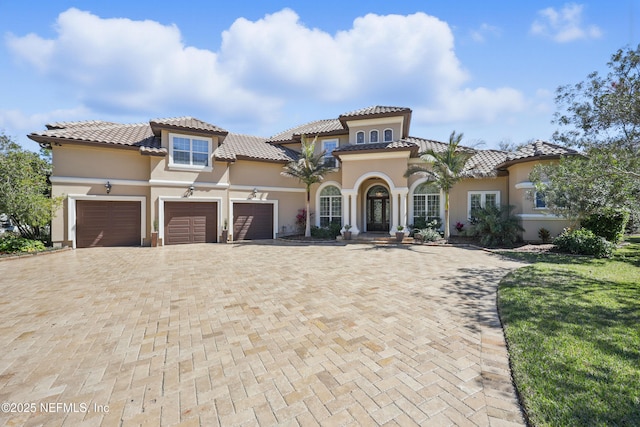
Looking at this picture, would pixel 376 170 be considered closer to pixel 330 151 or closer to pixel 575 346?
pixel 330 151

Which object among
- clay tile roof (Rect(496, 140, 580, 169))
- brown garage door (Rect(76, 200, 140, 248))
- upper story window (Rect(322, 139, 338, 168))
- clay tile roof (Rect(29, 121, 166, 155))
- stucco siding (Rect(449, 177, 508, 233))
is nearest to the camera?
clay tile roof (Rect(29, 121, 166, 155))

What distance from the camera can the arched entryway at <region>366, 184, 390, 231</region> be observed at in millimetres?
19859

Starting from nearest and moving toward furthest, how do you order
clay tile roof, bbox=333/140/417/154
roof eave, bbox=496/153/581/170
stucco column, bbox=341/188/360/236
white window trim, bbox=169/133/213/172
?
1. roof eave, bbox=496/153/581/170
2. white window trim, bbox=169/133/213/172
3. clay tile roof, bbox=333/140/417/154
4. stucco column, bbox=341/188/360/236

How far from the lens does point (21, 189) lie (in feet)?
39.1

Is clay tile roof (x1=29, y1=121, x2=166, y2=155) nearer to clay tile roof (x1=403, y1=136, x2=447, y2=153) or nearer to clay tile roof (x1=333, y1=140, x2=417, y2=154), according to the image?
clay tile roof (x1=333, y1=140, x2=417, y2=154)

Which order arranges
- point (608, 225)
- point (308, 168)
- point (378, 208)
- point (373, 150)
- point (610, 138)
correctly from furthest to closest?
point (378, 208) < point (308, 168) < point (373, 150) < point (608, 225) < point (610, 138)

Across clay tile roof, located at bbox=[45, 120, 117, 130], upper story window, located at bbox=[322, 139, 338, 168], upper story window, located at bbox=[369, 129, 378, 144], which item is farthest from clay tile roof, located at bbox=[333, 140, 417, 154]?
clay tile roof, located at bbox=[45, 120, 117, 130]

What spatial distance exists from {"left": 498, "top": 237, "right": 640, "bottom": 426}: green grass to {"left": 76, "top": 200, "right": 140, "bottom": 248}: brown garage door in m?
17.8

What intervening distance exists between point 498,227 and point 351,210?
8287 millimetres

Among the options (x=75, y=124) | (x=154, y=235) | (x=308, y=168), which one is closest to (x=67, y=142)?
(x=75, y=124)

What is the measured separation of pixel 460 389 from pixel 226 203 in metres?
16.4

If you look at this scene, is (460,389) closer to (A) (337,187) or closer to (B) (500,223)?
(B) (500,223)

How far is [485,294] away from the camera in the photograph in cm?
661

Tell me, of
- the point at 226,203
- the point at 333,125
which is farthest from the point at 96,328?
the point at 333,125
